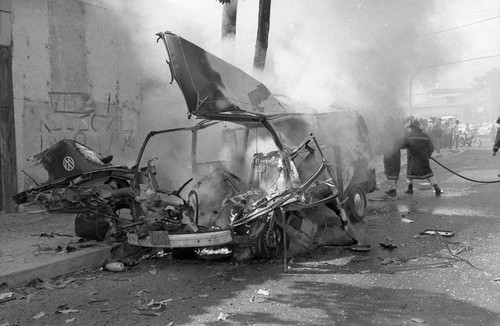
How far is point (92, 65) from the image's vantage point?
32.3ft

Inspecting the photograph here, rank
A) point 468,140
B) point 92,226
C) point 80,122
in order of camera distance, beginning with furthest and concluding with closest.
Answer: point 468,140 < point 80,122 < point 92,226

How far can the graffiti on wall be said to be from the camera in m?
8.97

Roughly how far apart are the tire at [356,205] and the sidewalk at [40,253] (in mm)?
3736

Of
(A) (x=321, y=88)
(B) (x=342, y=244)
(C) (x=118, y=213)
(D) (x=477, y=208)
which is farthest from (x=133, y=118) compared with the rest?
(D) (x=477, y=208)

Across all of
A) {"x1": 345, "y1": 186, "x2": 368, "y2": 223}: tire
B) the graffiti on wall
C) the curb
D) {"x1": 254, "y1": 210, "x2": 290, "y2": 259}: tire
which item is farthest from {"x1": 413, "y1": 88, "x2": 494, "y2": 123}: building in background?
the curb

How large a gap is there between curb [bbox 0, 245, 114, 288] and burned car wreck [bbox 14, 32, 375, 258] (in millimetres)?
339

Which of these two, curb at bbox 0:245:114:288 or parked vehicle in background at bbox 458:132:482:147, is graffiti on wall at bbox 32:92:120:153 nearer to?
curb at bbox 0:245:114:288

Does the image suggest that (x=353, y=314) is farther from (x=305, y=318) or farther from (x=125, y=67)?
(x=125, y=67)

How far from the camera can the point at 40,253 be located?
5.66 m

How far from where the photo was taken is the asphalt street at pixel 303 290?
3.74 meters

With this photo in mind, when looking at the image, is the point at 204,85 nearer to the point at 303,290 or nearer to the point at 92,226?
A: the point at 92,226

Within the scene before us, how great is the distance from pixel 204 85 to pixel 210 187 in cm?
132

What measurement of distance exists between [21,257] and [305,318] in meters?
3.53

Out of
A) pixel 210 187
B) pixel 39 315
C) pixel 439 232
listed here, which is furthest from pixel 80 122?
pixel 439 232
